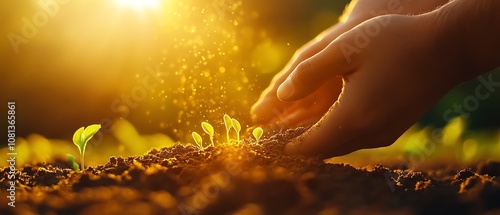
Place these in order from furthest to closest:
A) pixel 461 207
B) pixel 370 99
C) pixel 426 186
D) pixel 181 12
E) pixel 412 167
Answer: pixel 181 12 → pixel 412 167 → pixel 370 99 → pixel 426 186 → pixel 461 207

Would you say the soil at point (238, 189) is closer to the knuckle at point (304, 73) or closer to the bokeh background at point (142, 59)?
the knuckle at point (304, 73)

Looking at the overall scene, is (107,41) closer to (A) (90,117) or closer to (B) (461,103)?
(A) (90,117)

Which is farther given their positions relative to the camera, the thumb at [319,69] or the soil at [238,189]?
the thumb at [319,69]

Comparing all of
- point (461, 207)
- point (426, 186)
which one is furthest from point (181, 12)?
point (461, 207)

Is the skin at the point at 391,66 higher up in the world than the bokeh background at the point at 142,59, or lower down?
lower down

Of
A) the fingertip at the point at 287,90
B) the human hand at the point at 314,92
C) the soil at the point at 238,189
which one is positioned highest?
the human hand at the point at 314,92

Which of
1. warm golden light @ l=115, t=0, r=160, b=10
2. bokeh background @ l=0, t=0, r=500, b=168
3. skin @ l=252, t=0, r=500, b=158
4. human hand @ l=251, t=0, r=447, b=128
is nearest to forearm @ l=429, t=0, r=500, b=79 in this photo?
skin @ l=252, t=0, r=500, b=158

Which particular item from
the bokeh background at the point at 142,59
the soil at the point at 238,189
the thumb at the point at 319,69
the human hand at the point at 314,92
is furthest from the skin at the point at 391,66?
the bokeh background at the point at 142,59

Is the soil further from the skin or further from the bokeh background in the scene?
the bokeh background
